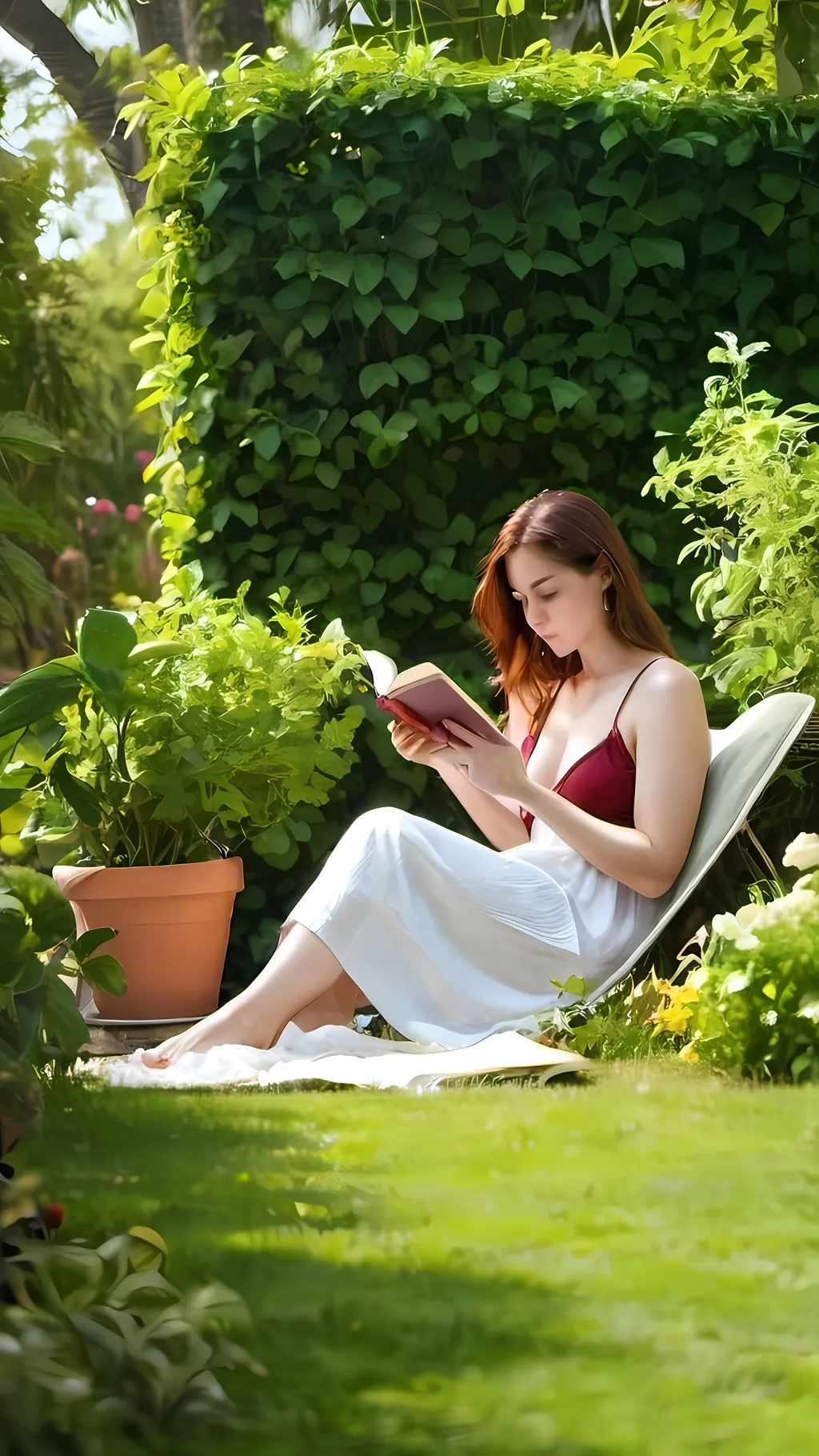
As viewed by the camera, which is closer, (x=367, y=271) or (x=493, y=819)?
(x=493, y=819)

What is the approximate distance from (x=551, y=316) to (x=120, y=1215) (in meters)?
2.96

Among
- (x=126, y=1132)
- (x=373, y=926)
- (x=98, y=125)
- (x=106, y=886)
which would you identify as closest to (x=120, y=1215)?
(x=126, y=1132)

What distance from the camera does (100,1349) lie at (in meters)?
1.09

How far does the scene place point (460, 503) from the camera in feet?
13.3

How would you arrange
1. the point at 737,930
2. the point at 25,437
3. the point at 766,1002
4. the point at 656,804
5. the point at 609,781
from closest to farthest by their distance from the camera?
the point at 25,437 → the point at 766,1002 → the point at 737,930 → the point at 656,804 → the point at 609,781

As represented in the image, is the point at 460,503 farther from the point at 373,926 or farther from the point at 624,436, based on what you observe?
the point at 373,926

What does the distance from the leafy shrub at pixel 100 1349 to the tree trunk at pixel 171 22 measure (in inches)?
256

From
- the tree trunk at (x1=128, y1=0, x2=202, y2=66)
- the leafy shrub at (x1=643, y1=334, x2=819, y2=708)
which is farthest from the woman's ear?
the tree trunk at (x1=128, y1=0, x2=202, y2=66)

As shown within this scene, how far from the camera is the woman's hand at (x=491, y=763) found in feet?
9.39

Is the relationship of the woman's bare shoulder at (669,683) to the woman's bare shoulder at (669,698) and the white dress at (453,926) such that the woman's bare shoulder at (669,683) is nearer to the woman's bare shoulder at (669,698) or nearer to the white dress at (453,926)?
the woman's bare shoulder at (669,698)

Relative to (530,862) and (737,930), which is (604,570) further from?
(737,930)

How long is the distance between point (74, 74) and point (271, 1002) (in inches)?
213

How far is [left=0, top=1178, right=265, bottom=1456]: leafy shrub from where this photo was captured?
100cm

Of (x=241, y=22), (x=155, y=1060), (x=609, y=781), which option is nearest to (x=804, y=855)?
(x=609, y=781)
